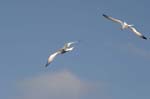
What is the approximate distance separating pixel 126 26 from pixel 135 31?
2684 mm

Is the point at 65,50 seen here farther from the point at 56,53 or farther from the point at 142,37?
the point at 142,37

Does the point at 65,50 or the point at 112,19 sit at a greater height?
the point at 112,19

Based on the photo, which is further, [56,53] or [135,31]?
[135,31]

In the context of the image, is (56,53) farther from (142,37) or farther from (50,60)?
(142,37)

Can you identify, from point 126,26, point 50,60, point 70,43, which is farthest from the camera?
point 126,26

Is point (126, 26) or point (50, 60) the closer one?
point (50, 60)

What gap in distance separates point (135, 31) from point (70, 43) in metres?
23.4

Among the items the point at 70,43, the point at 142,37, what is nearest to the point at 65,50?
the point at 70,43

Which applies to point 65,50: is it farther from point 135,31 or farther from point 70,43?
point 135,31

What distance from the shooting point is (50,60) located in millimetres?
118250

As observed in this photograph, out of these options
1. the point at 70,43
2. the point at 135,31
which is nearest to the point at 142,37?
the point at 135,31

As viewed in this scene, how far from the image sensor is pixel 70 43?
111125 millimetres

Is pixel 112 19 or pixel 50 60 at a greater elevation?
pixel 112 19

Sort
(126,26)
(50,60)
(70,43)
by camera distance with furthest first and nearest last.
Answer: (126,26), (50,60), (70,43)
